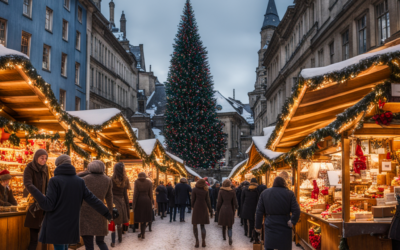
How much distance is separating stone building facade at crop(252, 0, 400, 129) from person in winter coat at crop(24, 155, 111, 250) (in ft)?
50.2

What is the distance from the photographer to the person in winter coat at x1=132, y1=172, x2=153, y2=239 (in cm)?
1330

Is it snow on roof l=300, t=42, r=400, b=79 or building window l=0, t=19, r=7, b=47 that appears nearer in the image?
snow on roof l=300, t=42, r=400, b=79

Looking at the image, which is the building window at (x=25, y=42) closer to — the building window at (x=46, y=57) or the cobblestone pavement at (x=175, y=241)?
the building window at (x=46, y=57)

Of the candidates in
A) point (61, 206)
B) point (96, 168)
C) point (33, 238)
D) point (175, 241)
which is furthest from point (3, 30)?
point (61, 206)

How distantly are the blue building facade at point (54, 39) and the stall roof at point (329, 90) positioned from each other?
73.4 feet

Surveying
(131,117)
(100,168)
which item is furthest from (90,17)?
(100,168)

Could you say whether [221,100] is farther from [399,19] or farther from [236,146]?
[399,19]

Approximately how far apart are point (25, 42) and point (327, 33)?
64.2 ft

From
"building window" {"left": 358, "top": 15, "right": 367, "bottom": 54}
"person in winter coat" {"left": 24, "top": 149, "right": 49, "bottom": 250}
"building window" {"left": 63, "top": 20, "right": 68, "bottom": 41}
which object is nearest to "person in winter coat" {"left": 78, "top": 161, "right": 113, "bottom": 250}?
"person in winter coat" {"left": 24, "top": 149, "right": 49, "bottom": 250}

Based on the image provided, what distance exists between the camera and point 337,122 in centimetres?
799

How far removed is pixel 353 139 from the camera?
30.5 feet

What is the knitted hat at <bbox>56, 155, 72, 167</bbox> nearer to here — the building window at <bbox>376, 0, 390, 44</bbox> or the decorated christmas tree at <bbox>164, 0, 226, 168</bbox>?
the building window at <bbox>376, 0, 390, 44</bbox>

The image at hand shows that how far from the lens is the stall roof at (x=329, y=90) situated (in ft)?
23.7

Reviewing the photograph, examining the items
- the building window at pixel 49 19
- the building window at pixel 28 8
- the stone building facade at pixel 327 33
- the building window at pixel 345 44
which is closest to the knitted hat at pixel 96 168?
the stone building facade at pixel 327 33
